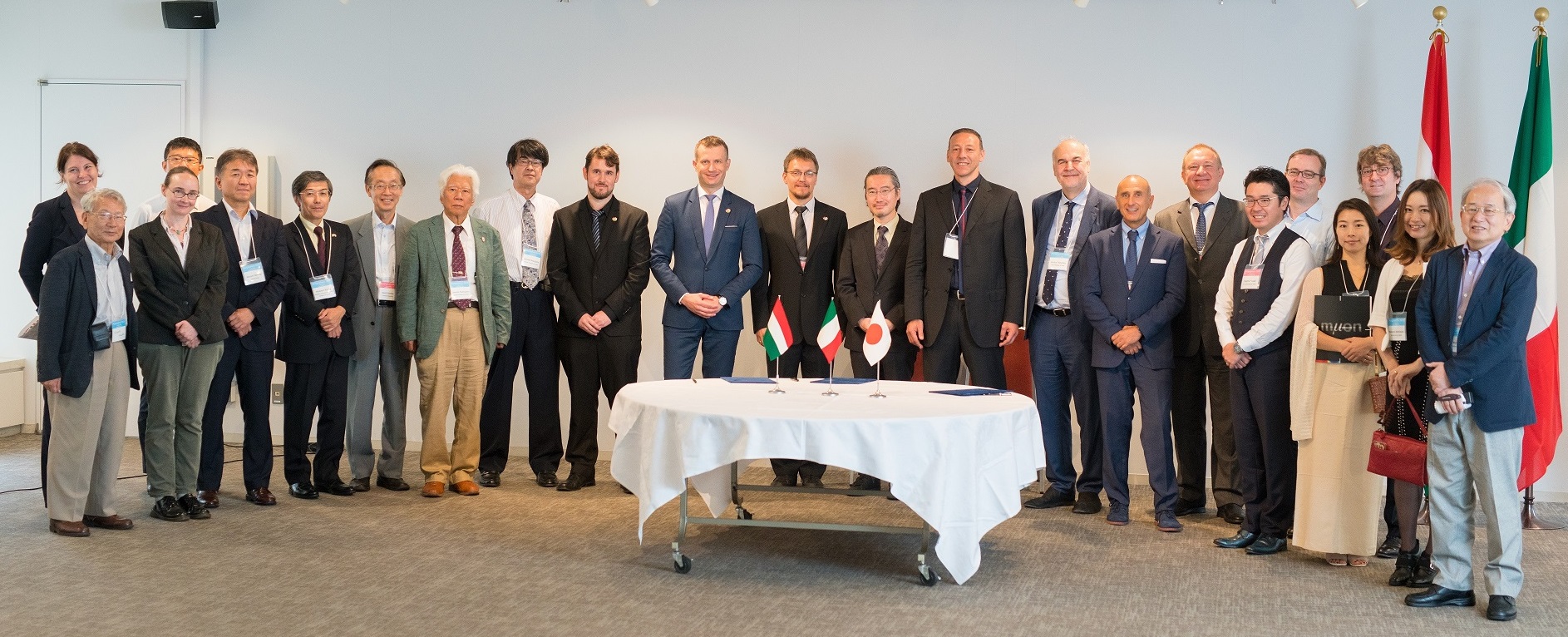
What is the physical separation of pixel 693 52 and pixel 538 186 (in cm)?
119

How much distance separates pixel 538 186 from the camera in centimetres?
695

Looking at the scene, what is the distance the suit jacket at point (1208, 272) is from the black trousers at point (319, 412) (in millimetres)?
3867

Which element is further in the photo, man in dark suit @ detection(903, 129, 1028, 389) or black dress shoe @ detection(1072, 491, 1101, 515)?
man in dark suit @ detection(903, 129, 1028, 389)

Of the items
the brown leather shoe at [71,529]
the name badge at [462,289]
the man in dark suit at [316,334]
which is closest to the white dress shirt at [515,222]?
the name badge at [462,289]

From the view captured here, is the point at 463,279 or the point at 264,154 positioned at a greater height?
the point at 264,154

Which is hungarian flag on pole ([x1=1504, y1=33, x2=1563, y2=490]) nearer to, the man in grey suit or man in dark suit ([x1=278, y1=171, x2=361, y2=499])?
the man in grey suit

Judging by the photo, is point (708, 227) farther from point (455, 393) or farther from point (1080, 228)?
point (1080, 228)

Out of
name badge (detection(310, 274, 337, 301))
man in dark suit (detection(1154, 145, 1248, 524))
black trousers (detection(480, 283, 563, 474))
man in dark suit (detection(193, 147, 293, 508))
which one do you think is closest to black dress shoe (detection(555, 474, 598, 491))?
black trousers (detection(480, 283, 563, 474))

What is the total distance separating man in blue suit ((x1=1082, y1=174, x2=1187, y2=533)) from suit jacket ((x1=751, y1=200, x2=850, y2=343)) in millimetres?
1303

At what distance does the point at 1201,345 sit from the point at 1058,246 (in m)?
0.78

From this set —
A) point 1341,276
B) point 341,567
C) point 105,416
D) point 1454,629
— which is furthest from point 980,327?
point 105,416

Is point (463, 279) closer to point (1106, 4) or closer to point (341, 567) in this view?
point (341, 567)

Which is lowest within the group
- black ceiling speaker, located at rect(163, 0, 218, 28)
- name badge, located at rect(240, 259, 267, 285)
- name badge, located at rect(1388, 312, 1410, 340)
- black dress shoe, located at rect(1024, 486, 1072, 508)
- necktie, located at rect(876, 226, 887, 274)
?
black dress shoe, located at rect(1024, 486, 1072, 508)

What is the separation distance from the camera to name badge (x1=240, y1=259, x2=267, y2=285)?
5.26 meters
